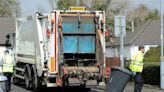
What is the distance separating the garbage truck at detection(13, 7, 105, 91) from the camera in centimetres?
1656

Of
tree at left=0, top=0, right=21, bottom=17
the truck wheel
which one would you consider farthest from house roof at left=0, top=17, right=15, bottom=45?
the truck wheel

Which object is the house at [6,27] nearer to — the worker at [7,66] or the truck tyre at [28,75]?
the truck tyre at [28,75]

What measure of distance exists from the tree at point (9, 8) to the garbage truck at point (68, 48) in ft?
204

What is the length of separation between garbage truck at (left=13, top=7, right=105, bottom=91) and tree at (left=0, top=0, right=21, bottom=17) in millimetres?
62233

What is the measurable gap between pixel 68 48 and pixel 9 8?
6537 cm

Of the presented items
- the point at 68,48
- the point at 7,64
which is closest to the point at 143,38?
the point at 7,64

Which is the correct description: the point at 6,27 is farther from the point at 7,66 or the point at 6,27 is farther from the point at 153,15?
the point at 7,66

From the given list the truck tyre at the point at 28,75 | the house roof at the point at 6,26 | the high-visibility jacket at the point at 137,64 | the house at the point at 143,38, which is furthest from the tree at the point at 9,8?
the high-visibility jacket at the point at 137,64

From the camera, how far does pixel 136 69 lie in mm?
14711

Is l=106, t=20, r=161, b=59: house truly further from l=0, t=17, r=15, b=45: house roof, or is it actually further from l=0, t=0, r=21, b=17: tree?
l=0, t=0, r=21, b=17: tree

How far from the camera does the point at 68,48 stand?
17.2 metres

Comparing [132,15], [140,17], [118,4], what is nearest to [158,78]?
[118,4]

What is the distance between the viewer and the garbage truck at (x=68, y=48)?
54.3 ft

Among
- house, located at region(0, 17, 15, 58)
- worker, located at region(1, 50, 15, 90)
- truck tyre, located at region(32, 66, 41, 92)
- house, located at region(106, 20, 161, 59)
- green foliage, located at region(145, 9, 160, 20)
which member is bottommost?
truck tyre, located at region(32, 66, 41, 92)
